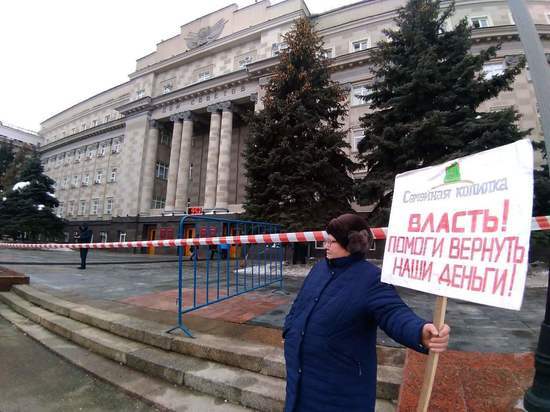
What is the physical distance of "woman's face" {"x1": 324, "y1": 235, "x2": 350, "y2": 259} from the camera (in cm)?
188

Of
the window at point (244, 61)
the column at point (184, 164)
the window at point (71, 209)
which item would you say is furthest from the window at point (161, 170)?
the window at point (71, 209)

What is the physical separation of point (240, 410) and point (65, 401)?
1773 mm

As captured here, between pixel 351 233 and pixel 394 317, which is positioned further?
pixel 351 233

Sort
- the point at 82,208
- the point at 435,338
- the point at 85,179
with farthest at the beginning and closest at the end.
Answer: the point at 85,179 → the point at 82,208 → the point at 435,338

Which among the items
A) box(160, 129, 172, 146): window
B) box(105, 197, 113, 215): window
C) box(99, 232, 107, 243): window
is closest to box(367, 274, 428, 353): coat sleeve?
box(160, 129, 172, 146): window

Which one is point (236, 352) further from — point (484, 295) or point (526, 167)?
point (526, 167)

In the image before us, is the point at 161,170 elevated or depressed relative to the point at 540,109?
elevated

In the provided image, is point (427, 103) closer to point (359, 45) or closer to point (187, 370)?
point (187, 370)

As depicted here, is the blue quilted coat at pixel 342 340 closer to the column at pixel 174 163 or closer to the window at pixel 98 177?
the column at pixel 174 163

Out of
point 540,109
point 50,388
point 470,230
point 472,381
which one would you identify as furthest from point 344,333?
point 50,388

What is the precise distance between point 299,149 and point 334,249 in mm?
11680

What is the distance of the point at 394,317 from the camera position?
156 cm

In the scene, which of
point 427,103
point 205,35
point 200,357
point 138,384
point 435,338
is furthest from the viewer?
point 205,35

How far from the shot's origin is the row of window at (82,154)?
125 ft
